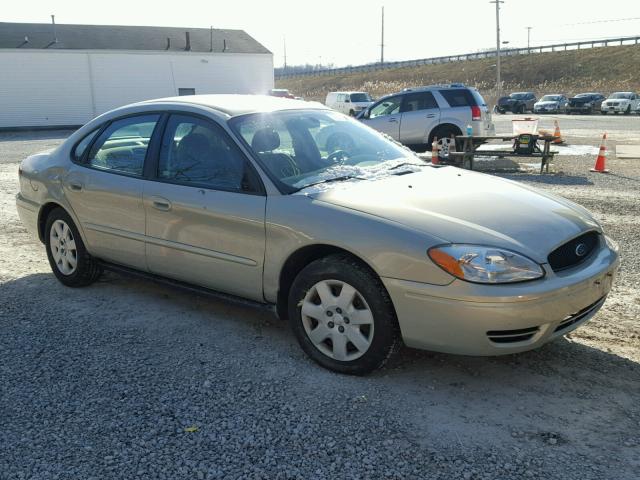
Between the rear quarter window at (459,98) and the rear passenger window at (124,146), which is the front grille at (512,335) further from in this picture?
the rear quarter window at (459,98)

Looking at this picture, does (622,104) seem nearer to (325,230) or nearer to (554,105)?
(554,105)

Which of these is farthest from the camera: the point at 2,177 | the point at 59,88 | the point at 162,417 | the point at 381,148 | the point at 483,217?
the point at 59,88

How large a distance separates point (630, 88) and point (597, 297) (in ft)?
208

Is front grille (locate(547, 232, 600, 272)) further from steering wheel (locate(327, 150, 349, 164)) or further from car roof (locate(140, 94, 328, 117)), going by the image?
car roof (locate(140, 94, 328, 117))

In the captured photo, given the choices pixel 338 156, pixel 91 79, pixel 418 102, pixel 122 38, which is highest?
pixel 122 38

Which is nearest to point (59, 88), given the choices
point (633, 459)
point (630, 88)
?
point (633, 459)

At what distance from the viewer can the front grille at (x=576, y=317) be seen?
3.51m

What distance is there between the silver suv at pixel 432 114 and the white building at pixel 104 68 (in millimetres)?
26327

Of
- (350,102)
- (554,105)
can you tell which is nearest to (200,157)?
(350,102)

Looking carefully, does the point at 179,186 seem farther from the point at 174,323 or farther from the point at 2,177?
the point at 2,177

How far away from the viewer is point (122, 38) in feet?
129

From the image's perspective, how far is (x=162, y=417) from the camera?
332 cm

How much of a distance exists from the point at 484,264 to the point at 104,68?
38.4m

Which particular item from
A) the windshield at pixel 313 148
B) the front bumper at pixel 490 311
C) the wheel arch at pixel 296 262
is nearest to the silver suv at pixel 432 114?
the windshield at pixel 313 148
